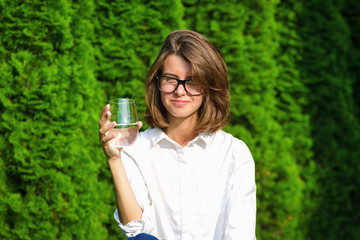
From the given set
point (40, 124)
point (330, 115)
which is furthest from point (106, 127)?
point (330, 115)

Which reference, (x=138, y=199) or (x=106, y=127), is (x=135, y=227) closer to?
A: (x=138, y=199)

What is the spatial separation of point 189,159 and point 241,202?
422 mm

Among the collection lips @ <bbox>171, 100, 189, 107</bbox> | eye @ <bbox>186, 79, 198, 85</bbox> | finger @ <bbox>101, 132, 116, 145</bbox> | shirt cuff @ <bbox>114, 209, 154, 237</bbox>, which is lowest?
shirt cuff @ <bbox>114, 209, 154, 237</bbox>

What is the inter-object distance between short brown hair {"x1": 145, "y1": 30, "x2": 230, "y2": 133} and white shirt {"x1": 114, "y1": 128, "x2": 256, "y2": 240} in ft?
0.34

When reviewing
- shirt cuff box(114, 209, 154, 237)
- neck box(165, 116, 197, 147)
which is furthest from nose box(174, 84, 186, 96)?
shirt cuff box(114, 209, 154, 237)

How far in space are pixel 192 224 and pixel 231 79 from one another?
2114 millimetres

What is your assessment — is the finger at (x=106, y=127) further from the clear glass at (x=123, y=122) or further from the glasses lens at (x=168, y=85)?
the glasses lens at (x=168, y=85)

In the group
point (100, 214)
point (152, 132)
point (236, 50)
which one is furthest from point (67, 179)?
point (236, 50)

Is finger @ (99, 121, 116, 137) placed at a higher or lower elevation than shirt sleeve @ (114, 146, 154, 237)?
higher

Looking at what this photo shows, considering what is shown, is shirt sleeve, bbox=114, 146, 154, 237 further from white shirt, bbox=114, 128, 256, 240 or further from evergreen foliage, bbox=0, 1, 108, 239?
evergreen foliage, bbox=0, 1, 108, 239

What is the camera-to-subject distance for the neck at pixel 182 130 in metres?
2.53

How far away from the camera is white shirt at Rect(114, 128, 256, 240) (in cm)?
233

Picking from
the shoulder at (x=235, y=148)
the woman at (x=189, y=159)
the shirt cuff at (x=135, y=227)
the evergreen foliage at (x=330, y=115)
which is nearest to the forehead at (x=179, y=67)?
the woman at (x=189, y=159)

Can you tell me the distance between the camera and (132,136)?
2.02 meters
